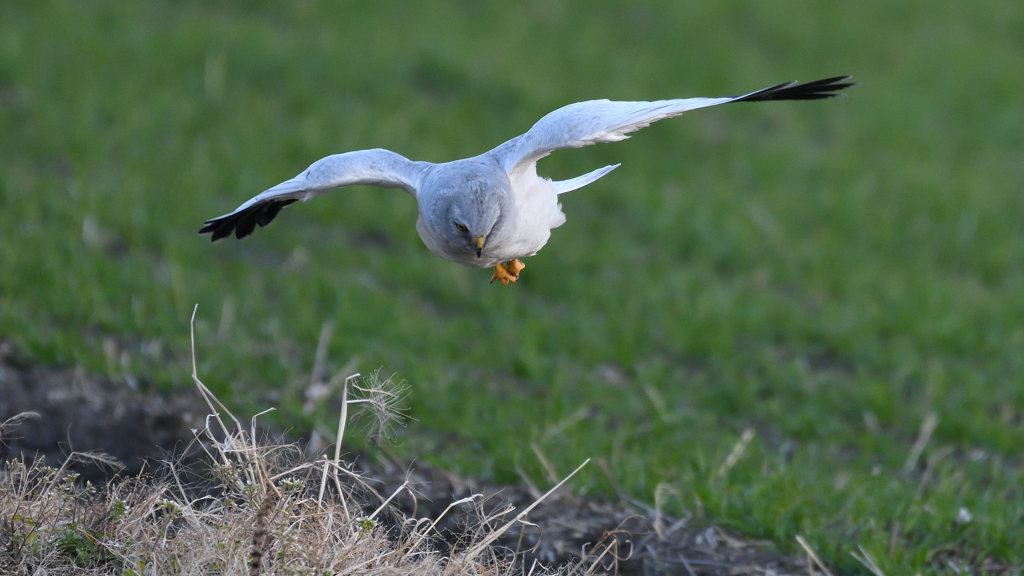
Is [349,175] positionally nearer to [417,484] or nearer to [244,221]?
[244,221]

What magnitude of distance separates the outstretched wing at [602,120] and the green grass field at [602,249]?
5.63 feet

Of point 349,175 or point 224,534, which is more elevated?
point 349,175

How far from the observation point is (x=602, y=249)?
6895mm

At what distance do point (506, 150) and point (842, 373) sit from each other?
11.6ft

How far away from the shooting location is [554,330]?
19.6 feet

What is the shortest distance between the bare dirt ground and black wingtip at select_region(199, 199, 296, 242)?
32.6 inches

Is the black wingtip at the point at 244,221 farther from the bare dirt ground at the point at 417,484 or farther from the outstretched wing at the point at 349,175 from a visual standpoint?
the bare dirt ground at the point at 417,484

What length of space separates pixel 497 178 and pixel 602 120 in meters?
0.40

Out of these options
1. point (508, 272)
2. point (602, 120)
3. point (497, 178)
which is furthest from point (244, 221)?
point (602, 120)

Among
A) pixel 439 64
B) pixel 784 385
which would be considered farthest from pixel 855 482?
Answer: pixel 439 64

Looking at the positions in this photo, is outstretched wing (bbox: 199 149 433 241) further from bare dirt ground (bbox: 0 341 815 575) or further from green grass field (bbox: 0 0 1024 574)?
green grass field (bbox: 0 0 1024 574)

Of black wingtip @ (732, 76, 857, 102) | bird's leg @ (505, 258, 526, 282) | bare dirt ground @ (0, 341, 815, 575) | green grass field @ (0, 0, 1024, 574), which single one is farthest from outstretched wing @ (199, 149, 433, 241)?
green grass field @ (0, 0, 1024, 574)

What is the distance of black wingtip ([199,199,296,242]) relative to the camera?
358 cm

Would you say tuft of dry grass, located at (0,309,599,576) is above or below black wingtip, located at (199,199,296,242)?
below
